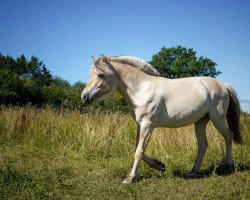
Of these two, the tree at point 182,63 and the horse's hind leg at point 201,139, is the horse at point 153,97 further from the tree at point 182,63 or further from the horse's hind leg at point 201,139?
the tree at point 182,63

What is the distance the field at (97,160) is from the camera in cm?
476

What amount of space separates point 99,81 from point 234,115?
302cm

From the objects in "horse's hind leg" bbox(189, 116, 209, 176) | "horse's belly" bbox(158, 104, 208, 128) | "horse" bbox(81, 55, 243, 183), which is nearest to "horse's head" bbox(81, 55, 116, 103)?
"horse" bbox(81, 55, 243, 183)

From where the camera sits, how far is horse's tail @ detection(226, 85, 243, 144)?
6445 millimetres

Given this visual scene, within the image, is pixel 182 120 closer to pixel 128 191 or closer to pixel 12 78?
pixel 128 191

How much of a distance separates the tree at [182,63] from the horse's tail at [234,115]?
39065 millimetres

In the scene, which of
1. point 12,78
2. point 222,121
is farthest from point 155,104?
point 12,78

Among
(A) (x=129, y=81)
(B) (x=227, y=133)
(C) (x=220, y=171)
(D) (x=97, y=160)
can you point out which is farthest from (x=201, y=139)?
(D) (x=97, y=160)

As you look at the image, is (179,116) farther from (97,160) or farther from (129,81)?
(97,160)

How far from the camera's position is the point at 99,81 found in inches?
221

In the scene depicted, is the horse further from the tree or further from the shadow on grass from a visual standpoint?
the tree

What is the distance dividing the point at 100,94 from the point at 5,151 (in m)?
3.91

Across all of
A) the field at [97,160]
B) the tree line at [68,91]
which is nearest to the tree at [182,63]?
the tree line at [68,91]

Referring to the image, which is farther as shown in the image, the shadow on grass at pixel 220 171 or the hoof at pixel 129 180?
the shadow on grass at pixel 220 171
